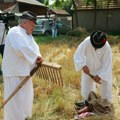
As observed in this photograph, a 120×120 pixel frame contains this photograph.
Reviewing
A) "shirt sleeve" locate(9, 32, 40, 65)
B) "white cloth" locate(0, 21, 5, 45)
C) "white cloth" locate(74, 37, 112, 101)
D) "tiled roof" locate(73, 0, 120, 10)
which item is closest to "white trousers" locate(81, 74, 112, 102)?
"white cloth" locate(74, 37, 112, 101)

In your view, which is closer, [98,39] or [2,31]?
[98,39]

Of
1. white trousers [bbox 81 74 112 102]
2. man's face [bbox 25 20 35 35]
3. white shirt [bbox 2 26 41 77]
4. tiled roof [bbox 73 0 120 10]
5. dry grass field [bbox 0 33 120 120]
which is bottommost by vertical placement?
dry grass field [bbox 0 33 120 120]

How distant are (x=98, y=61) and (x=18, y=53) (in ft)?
5.79

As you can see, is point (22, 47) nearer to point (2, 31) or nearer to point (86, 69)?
point (86, 69)

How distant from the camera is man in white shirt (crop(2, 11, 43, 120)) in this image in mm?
5016

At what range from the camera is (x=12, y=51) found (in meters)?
5.08

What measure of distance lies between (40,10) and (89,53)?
130 ft

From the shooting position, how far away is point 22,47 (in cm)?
496

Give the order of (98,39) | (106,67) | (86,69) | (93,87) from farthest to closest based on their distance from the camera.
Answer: (93,87)
(106,67)
(86,69)
(98,39)

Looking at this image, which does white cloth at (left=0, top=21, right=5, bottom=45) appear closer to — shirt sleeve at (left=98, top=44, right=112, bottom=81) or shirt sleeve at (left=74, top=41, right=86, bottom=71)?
shirt sleeve at (left=74, top=41, right=86, bottom=71)

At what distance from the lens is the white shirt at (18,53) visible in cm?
500

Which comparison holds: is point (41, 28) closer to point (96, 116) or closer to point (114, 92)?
point (114, 92)

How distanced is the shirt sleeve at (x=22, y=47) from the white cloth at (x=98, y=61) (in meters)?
1.29

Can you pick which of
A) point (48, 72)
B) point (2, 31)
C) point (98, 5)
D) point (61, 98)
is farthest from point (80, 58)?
point (98, 5)
